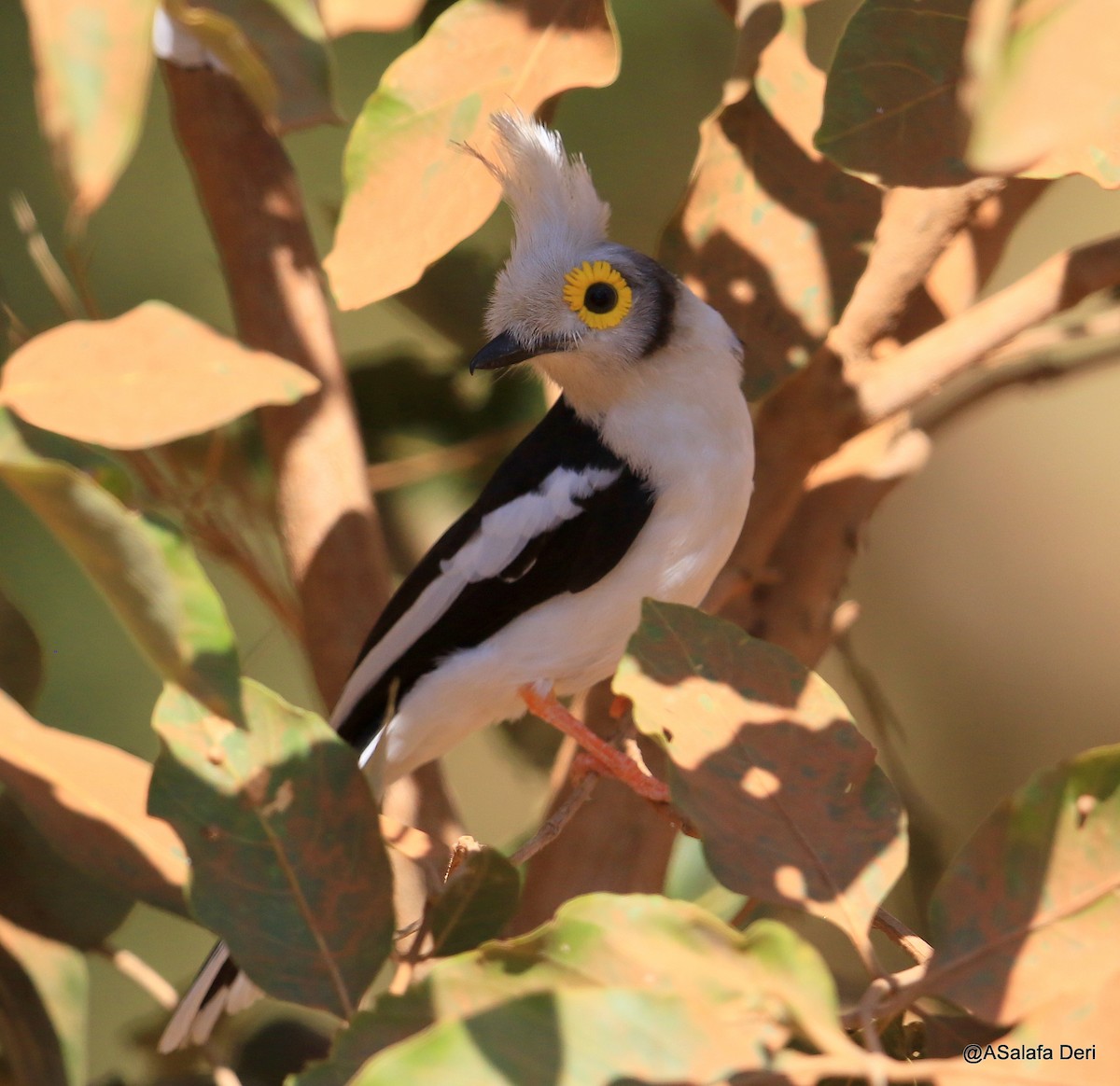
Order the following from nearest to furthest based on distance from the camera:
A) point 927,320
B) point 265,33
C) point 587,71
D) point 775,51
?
point 265,33 → point 587,71 → point 775,51 → point 927,320

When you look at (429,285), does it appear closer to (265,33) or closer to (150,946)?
(265,33)

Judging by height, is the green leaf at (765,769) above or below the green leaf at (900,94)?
below

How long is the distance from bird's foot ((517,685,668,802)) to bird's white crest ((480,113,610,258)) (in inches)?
18.4

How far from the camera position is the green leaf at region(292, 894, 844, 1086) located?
529 millimetres

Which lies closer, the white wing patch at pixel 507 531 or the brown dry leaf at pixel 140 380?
the brown dry leaf at pixel 140 380

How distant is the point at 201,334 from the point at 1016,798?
48cm

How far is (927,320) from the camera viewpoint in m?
1.37

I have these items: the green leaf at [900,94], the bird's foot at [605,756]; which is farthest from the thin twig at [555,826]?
the green leaf at [900,94]

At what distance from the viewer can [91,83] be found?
0.54 m

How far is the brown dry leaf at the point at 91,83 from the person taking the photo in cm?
53

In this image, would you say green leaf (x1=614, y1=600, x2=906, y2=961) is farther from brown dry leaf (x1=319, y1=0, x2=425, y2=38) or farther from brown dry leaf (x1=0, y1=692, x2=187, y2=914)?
brown dry leaf (x1=319, y1=0, x2=425, y2=38)

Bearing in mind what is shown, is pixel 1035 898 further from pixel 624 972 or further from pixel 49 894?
pixel 49 894

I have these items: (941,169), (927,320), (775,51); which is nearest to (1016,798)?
(941,169)

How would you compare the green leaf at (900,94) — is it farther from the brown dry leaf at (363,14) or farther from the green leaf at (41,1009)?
the green leaf at (41,1009)
